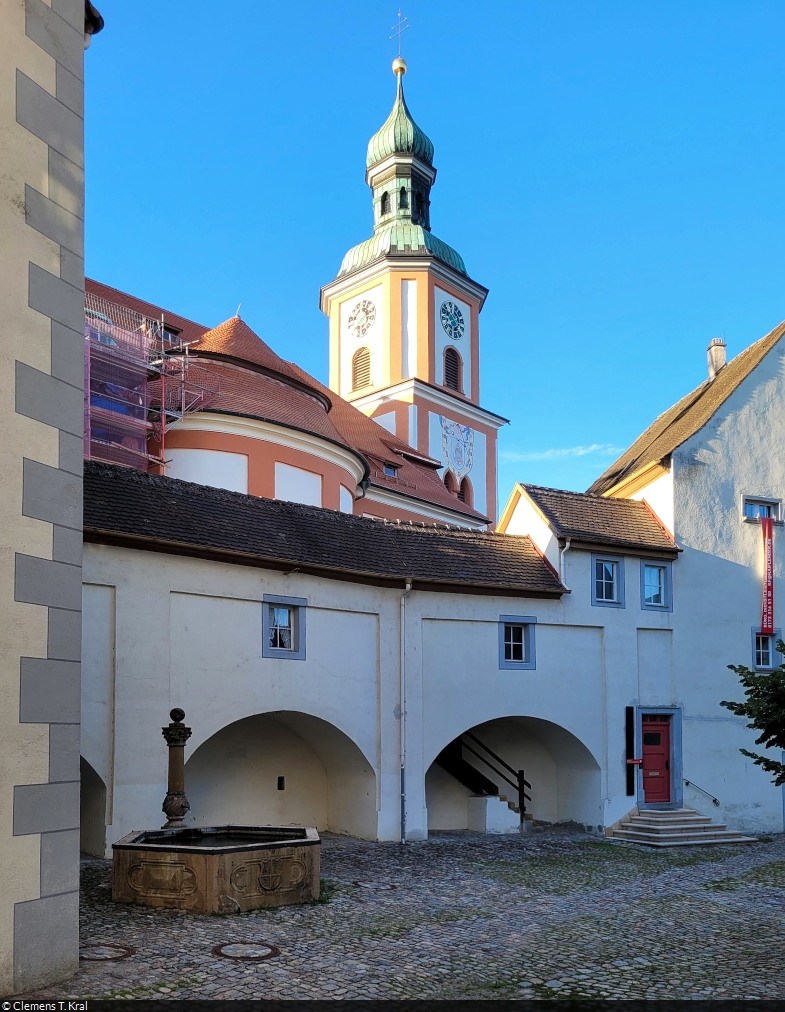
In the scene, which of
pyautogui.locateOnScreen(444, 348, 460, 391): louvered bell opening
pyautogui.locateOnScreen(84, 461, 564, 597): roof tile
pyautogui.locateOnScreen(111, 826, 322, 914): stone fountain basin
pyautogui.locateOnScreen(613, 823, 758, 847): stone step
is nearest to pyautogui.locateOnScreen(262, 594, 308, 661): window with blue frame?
pyautogui.locateOnScreen(84, 461, 564, 597): roof tile

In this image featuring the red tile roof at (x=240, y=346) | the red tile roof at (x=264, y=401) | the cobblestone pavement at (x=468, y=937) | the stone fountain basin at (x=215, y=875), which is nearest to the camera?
the cobblestone pavement at (x=468, y=937)

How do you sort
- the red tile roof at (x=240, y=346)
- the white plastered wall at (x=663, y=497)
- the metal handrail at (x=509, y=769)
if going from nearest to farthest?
the metal handrail at (x=509, y=769) → the white plastered wall at (x=663, y=497) → the red tile roof at (x=240, y=346)

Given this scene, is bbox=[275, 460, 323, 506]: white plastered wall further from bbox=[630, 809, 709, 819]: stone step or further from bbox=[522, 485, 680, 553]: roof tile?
bbox=[630, 809, 709, 819]: stone step

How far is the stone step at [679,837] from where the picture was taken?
21250 millimetres

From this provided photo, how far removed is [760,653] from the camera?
2498 cm

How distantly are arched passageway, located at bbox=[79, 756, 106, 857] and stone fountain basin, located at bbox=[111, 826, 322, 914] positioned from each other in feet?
9.02

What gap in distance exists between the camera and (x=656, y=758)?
913 inches

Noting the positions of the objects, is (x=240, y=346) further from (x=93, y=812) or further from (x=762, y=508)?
(x=93, y=812)

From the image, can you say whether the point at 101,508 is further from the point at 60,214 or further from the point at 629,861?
the point at 629,861

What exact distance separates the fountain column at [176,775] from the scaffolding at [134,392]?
39.1ft

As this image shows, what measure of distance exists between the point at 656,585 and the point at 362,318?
89.9 ft

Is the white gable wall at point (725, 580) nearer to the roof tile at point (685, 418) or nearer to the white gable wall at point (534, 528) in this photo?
the roof tile at point (685, 418)

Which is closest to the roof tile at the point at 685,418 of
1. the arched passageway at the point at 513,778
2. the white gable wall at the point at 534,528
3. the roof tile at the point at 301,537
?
the white gable wall at the point at 534,528

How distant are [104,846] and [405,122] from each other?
43498mm
